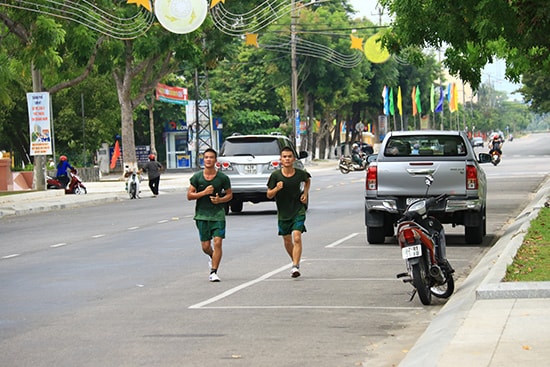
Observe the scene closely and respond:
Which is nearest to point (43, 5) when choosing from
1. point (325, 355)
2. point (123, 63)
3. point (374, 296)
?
point (123, 63)

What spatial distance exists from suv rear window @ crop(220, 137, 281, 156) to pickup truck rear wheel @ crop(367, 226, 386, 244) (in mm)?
9751

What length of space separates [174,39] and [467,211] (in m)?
29.8

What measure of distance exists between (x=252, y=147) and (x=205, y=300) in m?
16.6

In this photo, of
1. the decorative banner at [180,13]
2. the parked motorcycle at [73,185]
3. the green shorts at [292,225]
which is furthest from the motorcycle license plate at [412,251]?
the parked motorcycle at [73,185]

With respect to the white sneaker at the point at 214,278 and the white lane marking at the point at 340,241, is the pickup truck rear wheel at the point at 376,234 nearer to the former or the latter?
the white lane marking at the point at 340,241

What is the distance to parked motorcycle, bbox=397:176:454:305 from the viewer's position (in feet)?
41.6

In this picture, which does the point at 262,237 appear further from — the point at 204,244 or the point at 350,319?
the point at 350,319

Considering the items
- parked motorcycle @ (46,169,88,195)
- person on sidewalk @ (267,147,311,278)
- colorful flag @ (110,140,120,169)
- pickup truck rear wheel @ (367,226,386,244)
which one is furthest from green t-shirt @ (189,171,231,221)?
colorful flag @ (110,140,120,169)

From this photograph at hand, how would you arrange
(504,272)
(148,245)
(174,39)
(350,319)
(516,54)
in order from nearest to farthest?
(350,319) → (504,272) → (148,245) → (516,54) → (174,39)

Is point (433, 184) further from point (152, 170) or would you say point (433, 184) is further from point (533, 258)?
point (152, 170)

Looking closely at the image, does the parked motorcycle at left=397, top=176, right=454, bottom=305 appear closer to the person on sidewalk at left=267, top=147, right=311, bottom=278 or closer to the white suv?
the person on sidewalk at left=267, top=147, right=311, bottom=278

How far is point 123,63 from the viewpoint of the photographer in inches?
2151

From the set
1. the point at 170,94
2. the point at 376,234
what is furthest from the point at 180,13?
the point at 170,94

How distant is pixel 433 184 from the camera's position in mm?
19375
